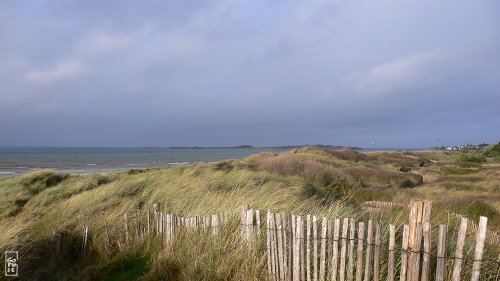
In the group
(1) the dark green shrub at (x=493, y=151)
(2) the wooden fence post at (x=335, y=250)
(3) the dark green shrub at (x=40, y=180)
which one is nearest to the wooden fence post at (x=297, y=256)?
(2) the wooden fence post at (x=335, y=250)

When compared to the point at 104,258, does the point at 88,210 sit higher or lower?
higher

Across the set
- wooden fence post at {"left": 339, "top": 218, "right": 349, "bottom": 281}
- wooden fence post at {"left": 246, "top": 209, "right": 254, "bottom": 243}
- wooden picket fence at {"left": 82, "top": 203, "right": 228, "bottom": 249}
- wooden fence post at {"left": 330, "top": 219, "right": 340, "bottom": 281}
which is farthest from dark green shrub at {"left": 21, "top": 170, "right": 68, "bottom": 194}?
wooden fence post at {"left": 339, "top": 218, "right": 349, "bottom": 281}

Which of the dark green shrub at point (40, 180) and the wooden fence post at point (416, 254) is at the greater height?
the wooden fence post at point (416, 254)

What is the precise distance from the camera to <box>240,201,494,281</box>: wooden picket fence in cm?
437

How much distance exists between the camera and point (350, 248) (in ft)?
17.1

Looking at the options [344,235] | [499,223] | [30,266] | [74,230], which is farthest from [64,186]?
[499,223]

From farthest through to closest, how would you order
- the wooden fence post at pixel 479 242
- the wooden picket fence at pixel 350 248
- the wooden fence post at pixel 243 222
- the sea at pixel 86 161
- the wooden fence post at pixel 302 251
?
the sea at pixel 86 161, the wooden fence post at pixel 243 222, the wooden fence post at pixel 302 251, the wooden picket fence at pixel 350 248, the wooden fence post at pixel 479 242

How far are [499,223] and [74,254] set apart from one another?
10728 millimetres

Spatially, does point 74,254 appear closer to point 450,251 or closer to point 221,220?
point 221,220

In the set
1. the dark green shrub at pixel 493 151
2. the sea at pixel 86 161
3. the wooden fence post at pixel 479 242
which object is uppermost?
the dark green shrub at pixel 493 151

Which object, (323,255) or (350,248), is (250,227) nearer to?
(323,255)

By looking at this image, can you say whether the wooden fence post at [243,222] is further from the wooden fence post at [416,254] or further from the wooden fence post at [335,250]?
the wooden fence post at [416,254]

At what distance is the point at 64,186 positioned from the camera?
607 inches

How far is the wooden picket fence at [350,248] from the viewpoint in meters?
4.37
